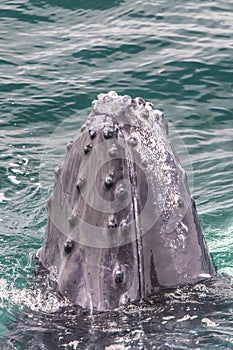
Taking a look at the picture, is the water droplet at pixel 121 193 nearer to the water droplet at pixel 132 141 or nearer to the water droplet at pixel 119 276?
the water droplet at pixel 132 141

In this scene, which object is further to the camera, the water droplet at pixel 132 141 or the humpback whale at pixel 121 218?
the water droplet at pixel 132 141

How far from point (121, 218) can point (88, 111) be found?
7593 mm

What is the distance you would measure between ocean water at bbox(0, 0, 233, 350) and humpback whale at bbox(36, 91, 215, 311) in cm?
16

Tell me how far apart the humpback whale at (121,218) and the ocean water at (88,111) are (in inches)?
6.3

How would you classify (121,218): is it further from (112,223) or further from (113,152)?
(113,152)

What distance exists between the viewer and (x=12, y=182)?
12367mm

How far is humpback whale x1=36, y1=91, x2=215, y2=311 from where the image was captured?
688cm

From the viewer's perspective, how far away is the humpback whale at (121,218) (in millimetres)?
6883

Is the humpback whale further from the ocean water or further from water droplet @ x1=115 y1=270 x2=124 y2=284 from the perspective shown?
the ocean water

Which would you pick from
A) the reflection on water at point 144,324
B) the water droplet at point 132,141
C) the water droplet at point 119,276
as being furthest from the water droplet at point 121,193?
the reflection on water at point 144,324

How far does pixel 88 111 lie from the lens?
1442 centimetres

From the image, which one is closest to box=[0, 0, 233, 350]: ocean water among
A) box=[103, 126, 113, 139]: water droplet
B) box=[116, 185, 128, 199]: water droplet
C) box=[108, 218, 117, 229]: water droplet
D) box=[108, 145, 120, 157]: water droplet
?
box=[108, 218, 117, 229]: water droplet

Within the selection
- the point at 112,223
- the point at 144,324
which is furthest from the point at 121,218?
the point at 144,324

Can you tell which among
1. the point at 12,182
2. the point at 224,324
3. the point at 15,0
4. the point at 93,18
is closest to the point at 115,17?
the point at 93,18
